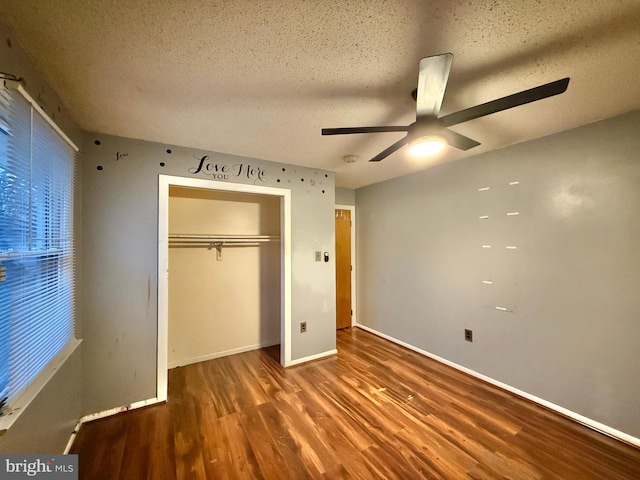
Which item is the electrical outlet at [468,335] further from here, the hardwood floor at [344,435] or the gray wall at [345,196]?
the gray wall at [345,196]

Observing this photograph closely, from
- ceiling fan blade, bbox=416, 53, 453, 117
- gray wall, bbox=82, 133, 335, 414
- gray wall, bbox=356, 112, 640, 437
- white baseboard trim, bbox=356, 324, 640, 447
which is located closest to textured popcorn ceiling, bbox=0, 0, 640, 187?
ceiling fan blade, bbox=416, 53, 453, 117

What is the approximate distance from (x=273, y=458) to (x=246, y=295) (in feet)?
6.34

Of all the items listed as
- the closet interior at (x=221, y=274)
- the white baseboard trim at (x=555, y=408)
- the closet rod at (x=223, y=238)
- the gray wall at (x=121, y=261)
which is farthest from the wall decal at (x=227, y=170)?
the white baseboard trim at (x=555, y=408)

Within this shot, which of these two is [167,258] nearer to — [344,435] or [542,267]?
[344,435]

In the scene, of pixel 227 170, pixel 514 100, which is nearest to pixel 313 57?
pixel 514 100

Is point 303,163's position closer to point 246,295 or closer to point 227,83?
point 227,83

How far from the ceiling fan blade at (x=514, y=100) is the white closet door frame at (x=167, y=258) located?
1.89 meters

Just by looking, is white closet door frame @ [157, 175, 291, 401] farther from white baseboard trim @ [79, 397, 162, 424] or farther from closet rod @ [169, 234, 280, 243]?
closet rod @ [169, 234, 280, 243]

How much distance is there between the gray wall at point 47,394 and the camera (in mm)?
1039

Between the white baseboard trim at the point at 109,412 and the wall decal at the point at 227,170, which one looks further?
the wall decal at the point at 227,170

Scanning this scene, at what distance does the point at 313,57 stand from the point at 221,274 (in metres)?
2.63

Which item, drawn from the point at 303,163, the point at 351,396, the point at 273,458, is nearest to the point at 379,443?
the point at 351,396

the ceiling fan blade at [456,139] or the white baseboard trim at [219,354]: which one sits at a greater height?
the ceiling fan blade at [456,139]

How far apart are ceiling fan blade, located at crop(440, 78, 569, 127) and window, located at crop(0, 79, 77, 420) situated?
2.03 m
